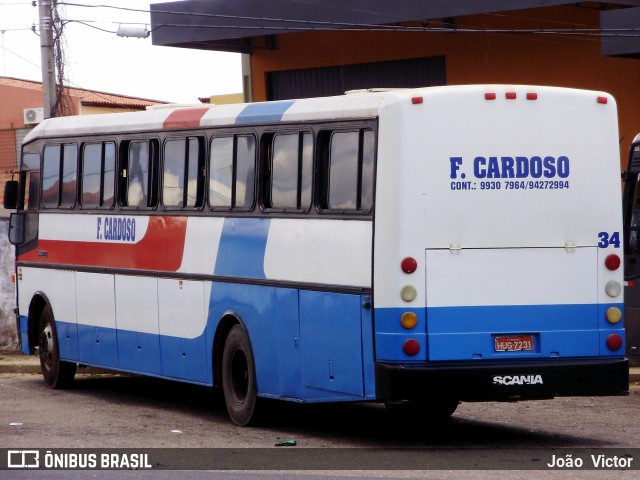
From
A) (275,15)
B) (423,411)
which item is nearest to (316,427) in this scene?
(423,411)

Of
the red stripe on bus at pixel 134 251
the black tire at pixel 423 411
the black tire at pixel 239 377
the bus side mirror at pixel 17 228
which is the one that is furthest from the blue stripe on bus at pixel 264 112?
the bus side mirror at pixel 17 228

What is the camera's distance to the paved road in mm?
12016

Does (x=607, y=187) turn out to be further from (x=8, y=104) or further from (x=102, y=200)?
(x=8, y=104)

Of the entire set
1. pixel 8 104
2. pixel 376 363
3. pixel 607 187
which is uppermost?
pixel 8 104

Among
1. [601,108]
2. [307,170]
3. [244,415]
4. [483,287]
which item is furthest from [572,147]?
[244,415]

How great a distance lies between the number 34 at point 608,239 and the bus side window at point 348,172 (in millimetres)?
2028

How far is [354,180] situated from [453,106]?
1.06 meters

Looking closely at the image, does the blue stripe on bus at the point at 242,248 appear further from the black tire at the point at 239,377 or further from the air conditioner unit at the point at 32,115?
the air conditioner unit at the point at 32,115

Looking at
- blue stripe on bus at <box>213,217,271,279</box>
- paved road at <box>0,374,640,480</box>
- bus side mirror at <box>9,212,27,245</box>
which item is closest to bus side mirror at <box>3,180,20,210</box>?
bus side mirror at <box>9,212,27,245</box>

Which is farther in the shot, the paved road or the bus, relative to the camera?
the paved road

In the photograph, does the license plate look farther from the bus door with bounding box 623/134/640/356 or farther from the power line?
the power line

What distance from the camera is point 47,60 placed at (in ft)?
78.9

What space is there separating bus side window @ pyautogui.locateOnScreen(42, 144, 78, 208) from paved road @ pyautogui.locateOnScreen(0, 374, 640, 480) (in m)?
2.36

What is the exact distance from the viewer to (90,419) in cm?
1430
